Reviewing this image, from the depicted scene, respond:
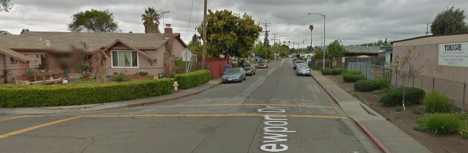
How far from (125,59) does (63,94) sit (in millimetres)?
12614

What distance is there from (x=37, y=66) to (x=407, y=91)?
2521cm

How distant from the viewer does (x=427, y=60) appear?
1254 centimetres

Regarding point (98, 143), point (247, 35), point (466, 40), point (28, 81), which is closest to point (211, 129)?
point (98, 143)

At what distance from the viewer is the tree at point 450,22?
40219 mm

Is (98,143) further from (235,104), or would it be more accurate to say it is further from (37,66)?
(37,66)

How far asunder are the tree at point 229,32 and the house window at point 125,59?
10930 mm

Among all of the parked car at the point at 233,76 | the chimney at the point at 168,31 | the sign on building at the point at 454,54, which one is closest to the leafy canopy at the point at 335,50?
the parked car at the point at 233,76

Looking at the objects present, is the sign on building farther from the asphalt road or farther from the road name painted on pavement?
the road name painted on pavement

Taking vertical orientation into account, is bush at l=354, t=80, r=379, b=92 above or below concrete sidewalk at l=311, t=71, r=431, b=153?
above

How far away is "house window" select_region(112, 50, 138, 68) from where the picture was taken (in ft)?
80.5

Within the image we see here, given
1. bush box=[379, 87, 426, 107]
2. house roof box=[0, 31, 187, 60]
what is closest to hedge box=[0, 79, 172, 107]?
house roof box=[0, 31, 187, 60]

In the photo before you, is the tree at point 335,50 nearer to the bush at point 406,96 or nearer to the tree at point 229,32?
the tree at point 229,32

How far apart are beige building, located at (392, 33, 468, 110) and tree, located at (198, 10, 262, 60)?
22.0 m

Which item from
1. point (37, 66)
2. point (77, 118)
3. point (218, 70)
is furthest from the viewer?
point (218, 70)
